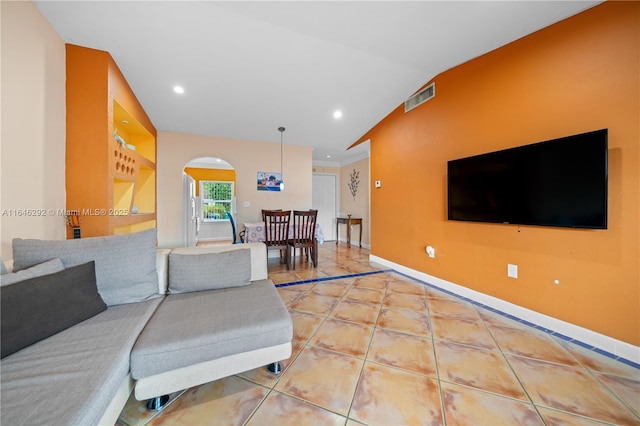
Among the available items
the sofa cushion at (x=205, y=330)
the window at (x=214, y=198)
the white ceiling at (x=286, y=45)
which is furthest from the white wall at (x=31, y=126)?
the window at (x=214, y=198)

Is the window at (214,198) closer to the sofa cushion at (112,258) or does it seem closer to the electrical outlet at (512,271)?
the sofa cushion at (112,258)

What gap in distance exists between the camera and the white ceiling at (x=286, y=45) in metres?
1.89

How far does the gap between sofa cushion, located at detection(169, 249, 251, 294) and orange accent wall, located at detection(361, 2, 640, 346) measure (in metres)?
2.40

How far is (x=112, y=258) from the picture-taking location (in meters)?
1.49

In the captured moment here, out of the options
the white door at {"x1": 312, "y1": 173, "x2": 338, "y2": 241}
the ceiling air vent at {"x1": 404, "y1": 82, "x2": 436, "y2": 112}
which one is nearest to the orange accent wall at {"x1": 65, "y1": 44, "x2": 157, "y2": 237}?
the ceiling air vent at {"x1": 404, "y1": 82, "x2": 436, "y2": 112}

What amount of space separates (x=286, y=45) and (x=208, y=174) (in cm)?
514

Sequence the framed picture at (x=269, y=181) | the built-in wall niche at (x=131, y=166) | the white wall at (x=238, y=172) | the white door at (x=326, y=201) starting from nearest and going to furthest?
the built-in wall niche at (x=131, y=166)
the white wall at (x=238, y=172)
the framed picture at (x=269, y=181)
the white door at (x=326, y=201)

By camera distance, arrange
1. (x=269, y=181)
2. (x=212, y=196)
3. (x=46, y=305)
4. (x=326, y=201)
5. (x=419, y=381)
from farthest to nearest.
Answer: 1. (x=212, y=196)
2. (x=326, y=201)
3. (x=269, y=181)
4. (x=419, y=381)
5. (x=46, y=305)

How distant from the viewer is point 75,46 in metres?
2.17

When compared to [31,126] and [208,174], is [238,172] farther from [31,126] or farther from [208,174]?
[31,126]

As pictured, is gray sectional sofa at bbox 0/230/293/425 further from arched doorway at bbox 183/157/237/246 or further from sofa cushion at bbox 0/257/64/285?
arched doorway at bbox 183/157/237/246

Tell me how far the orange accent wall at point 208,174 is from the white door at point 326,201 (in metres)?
2.37

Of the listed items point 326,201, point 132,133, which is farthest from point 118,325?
point 326,201

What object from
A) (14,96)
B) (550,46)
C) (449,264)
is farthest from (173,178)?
(550,46)
